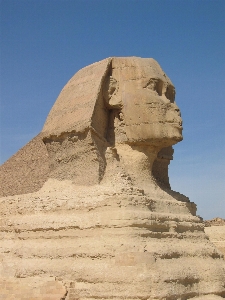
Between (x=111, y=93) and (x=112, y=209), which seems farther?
(x=111, y=93)

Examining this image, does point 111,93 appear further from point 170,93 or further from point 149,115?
point 170,93

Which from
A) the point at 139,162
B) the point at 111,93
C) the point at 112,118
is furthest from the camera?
the point at 112,118

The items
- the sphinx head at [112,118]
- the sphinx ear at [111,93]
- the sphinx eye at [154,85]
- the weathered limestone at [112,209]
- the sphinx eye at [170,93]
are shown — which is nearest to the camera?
the weathered limestone at [112,209]

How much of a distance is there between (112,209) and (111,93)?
9.12ft

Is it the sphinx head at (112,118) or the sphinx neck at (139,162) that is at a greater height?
the sphinx head at (112,118)

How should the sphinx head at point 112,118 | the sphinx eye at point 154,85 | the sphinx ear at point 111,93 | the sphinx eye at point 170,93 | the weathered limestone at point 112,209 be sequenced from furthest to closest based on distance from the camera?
the sphinx eye at point 170,93
the sphinx ear at point 111,93
the sphinx eye at point 154,85
the sphinx head at point 112,118
the weathered limestone at point 112,209

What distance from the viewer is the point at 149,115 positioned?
33.9ft

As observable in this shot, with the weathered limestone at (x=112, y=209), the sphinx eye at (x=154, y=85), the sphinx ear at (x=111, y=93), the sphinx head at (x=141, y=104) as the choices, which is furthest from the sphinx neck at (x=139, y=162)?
the sphinx eye at (x=154, y=85)

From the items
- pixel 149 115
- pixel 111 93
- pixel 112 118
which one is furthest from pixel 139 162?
pixel 111 93

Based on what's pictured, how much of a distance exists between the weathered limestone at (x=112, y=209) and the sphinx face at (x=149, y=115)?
0.02m

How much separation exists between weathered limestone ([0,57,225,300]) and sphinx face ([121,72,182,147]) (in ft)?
0.07

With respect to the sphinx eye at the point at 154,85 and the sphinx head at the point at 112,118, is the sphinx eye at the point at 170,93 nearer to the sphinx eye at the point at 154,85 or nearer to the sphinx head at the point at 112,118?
the sphinx head at the point at 112,118

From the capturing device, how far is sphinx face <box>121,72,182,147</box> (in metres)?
10.3

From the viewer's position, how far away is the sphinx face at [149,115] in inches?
407
